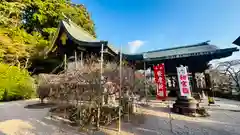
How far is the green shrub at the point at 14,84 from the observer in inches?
502

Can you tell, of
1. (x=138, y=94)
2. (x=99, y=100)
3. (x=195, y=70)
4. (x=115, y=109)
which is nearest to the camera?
(x=99, y=100)

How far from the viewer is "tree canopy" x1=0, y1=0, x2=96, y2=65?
46.3 feet

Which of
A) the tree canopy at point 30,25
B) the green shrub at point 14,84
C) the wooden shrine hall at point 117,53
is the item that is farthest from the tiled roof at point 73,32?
the green shrub at point 14,84

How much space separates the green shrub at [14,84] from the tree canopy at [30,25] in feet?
5.66

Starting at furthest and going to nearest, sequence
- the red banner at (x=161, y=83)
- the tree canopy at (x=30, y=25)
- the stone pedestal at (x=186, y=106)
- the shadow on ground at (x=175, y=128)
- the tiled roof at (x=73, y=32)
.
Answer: the tree canopy at (x=30, y=25), the tiled roof at (x=73, y=32), the stone pedestal at (x=186, y=106), the red banner at (x=161, y=83), the shadow on ground at (x=175, y=128)

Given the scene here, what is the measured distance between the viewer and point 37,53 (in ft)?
56.3

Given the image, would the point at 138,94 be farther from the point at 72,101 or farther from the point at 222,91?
the point at 222,91

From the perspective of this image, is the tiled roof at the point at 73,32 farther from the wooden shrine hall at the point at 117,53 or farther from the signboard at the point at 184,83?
the signboard at the point at 184,83

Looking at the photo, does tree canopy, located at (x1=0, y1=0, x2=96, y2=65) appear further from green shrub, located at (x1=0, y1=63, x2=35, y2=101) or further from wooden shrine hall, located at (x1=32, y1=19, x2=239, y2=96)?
wooden shrine hall, located at (x1=32, y1=19, x2=239, y2=96)

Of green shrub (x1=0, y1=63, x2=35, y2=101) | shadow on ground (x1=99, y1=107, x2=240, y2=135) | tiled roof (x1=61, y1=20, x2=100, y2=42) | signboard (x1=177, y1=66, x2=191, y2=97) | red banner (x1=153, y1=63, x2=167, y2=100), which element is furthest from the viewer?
green shrub (x1=0, y1=63, x2=35, y2=101)

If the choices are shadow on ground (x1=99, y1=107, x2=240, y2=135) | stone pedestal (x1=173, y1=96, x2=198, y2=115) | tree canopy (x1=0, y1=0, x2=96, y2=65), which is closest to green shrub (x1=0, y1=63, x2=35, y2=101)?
tree canopy (x1=0, y1=0, x2=96, y2=65)

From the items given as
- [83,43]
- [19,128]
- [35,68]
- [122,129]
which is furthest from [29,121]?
[35,68]

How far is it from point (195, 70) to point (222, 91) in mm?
7324

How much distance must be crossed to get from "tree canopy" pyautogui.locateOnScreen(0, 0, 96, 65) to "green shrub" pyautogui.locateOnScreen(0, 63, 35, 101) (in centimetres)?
172
